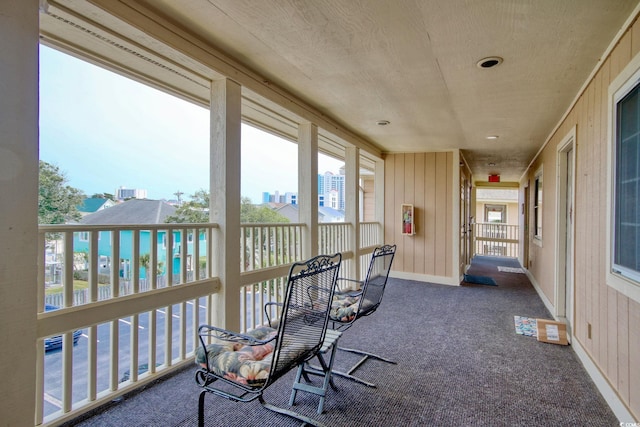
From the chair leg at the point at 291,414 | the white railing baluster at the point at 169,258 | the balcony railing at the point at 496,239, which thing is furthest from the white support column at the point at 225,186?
the balcony railing at the point at 496,239

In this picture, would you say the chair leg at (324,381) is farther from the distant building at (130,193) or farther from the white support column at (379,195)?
the white support column at (379,195)

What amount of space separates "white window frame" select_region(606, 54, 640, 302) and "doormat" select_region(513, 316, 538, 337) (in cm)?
152

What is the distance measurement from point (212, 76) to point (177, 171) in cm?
82

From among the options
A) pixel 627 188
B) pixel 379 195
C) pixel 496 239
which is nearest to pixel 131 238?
pixel 627 188

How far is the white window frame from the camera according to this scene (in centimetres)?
174

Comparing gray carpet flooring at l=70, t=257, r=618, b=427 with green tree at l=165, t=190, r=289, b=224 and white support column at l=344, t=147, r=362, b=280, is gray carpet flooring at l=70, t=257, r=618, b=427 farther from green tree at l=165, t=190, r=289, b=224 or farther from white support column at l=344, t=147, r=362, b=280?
white support column at l=344, t=147, r=362, b=280

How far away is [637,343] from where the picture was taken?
5.60 ft

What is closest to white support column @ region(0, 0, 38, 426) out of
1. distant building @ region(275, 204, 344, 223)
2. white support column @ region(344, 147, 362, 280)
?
distant building @ region(275, 204, 344, 223)

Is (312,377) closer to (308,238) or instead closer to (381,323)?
(381,323)

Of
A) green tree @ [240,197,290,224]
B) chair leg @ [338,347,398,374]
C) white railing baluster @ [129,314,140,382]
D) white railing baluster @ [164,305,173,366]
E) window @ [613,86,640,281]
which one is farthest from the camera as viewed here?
green tree @ [240,197,290,224]

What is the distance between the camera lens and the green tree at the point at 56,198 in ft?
6.03

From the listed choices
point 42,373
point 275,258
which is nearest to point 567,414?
point 275,258

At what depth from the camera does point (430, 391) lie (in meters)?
2.23

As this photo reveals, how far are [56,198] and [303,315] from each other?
64.2 inches
